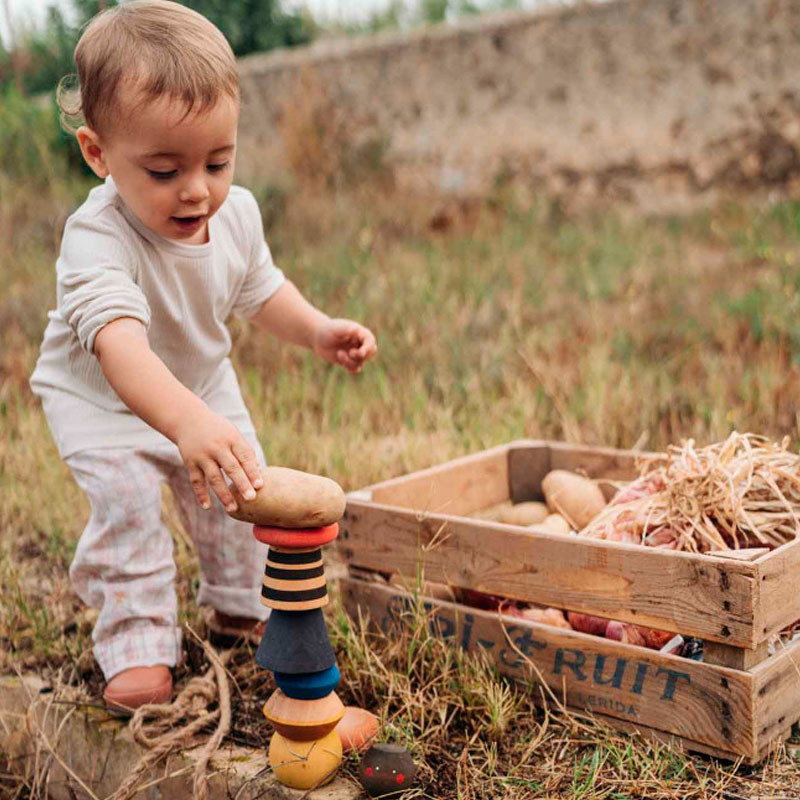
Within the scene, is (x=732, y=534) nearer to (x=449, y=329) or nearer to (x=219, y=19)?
(x=449, y=329)

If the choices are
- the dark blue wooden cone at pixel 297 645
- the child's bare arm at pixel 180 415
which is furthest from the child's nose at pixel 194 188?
the dark blue wooden cone at pixel 297 645

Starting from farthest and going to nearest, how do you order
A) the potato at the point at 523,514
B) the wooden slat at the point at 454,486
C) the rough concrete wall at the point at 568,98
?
the rough concrete wall at the point at 568,98 < the potato at the point at 523,514 < the wooden slat at the point at 454,486

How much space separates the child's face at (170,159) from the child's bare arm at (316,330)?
488 mm

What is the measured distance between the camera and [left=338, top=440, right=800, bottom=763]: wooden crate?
72.4 inches

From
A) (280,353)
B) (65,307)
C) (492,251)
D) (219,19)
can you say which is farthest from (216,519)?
(219,19)

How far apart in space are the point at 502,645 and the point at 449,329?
267cm

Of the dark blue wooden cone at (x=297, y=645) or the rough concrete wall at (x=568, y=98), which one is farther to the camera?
the rough concrete wall at (x=568, y=98)

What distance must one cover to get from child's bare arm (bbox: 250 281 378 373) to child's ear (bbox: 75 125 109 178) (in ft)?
1.95

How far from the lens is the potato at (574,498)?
261cm

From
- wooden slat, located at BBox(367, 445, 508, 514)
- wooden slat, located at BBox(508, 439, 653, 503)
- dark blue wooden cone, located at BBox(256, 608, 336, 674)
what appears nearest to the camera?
dark blue wooden cone, located at BBox(256, 608, 336, 674)

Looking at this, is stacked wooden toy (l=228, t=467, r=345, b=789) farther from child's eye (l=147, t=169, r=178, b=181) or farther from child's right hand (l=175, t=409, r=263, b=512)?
child's eye (l=147, t=169, r=178, b=181)

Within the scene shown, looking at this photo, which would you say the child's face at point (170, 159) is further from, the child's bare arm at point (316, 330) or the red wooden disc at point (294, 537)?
the red wooden disc at point (294, 537)

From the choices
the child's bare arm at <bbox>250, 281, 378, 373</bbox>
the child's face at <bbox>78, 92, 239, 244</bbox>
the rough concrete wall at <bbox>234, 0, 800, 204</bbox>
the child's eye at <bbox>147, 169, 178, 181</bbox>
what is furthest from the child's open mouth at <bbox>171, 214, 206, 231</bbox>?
the rough concrete wall at <bbox>234, 0, 800, 204</bbox>

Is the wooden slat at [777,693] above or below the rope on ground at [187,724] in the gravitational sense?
above
